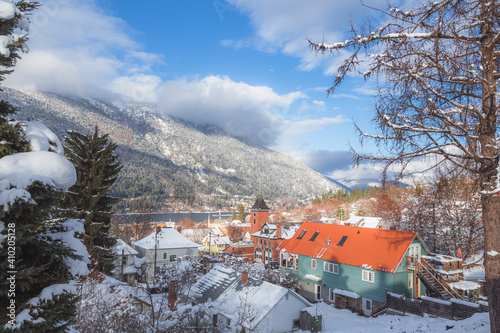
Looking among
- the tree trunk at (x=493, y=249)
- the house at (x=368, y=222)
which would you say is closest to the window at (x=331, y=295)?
the tree trunk at (x=493, y=249)

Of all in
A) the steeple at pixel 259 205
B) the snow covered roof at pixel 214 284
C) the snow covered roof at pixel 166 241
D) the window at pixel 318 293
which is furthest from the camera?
the steeple at pixel 259 205

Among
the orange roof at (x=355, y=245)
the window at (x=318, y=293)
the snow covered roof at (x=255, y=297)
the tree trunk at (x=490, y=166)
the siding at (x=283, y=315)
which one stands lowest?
the window at (x=318, y=293)

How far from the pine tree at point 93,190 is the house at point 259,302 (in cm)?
688

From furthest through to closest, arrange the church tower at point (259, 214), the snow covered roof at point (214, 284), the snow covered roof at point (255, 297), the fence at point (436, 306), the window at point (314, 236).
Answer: the church tower at point (259, 214) < the window at point (314, 236) < the snow covered roof at point (214, 284) < the fence at point (436, 306) < the snow covered roof at point (255, 297)

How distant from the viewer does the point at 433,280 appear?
26.3 m

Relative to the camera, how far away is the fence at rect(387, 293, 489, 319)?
64.5 ft

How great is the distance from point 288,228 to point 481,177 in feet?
179

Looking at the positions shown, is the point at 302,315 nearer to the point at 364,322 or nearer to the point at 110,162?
the point at 364,322

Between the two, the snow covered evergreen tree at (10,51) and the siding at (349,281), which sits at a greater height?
the snow covered evergreen tree at (10,51)

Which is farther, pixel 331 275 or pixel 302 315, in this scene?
pixel 331 275

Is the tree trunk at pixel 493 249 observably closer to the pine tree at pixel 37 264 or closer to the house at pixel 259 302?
the pine tree at pixel 37 264

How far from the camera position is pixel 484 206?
17.7ft

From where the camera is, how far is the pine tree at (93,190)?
1795 cm

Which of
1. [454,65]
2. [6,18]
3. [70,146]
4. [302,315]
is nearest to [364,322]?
[302,315]
